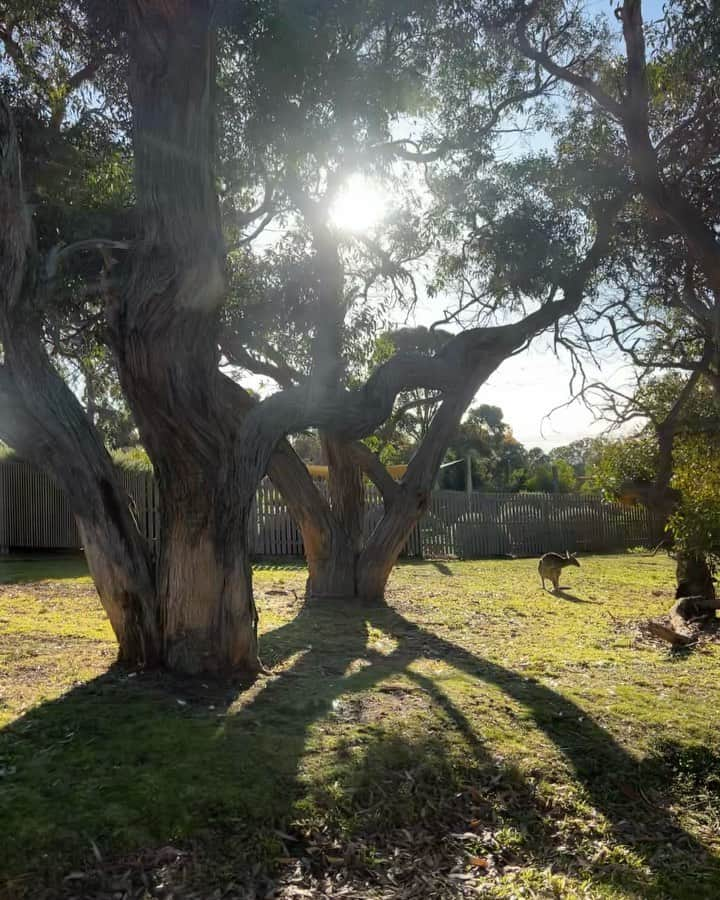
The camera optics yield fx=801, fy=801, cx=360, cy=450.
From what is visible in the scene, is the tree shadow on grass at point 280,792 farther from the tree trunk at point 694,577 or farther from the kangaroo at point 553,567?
the kangaroo at point 553,567

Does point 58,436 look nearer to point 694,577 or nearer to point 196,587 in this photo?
point 196,587

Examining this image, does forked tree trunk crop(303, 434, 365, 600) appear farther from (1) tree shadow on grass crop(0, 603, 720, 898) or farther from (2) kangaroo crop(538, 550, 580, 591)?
(1) tree shadow on grass crop(0, 603, 720, 898)

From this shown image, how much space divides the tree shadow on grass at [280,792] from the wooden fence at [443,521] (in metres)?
12.7

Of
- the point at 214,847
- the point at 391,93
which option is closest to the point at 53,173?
the point at 391,93

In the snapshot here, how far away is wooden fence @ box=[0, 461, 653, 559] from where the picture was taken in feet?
63.9

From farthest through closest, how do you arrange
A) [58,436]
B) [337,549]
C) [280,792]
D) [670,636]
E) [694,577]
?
[337,549] → [694,577] → [670,636] → [58,436] → [280,792]

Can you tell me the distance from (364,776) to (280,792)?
57 cm

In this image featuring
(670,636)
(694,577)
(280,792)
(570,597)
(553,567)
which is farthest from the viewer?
(553,567)

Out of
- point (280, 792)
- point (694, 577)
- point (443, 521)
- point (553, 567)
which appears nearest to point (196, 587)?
point (280, 792)

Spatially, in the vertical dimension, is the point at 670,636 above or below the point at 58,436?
below

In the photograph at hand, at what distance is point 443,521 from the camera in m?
21.4

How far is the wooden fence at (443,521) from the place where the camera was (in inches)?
766

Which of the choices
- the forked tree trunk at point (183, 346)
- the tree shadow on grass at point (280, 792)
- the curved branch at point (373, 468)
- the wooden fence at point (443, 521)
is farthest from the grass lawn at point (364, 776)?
the wooden fence at point (443, 521)

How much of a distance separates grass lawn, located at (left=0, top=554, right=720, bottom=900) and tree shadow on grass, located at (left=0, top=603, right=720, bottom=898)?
1cm
